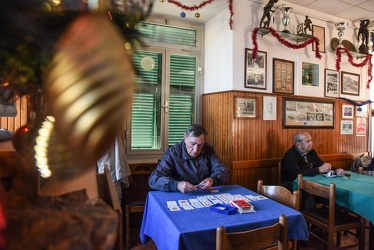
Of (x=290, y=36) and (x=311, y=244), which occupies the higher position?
(x=290, y=36)

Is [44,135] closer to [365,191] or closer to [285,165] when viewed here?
[365,191]

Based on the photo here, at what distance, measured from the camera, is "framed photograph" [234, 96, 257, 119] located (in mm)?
3033

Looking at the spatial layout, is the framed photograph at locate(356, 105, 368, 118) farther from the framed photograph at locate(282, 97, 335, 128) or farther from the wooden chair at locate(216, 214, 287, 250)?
the wooden chair at locate(216, 214, 287, 250)

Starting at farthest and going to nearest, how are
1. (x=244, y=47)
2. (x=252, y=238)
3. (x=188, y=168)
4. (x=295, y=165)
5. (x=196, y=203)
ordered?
(x=244, y=47)
(x=295, y=165)
(x=188, y=168)
(x=196, y=203)
(x=252, y=238)

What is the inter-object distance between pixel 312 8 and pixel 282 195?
298 centimetres

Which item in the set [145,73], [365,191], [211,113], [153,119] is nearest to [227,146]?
[211,113]

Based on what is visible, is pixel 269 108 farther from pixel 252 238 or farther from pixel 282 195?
pixel 252 238

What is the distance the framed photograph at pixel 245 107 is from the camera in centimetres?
303

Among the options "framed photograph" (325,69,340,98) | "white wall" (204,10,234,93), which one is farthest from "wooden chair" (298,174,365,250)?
"framed photograph" (325,69,340,98)

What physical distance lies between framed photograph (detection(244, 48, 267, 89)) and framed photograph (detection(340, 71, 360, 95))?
1662mm

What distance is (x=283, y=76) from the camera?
11.0ft

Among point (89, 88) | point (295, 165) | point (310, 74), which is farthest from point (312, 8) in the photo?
point (89, 88)

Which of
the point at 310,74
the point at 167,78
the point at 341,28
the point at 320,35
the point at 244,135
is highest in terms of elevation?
the point at 341,28

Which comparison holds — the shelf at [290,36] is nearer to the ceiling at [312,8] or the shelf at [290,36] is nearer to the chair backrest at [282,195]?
the ceiling at [312,8]
